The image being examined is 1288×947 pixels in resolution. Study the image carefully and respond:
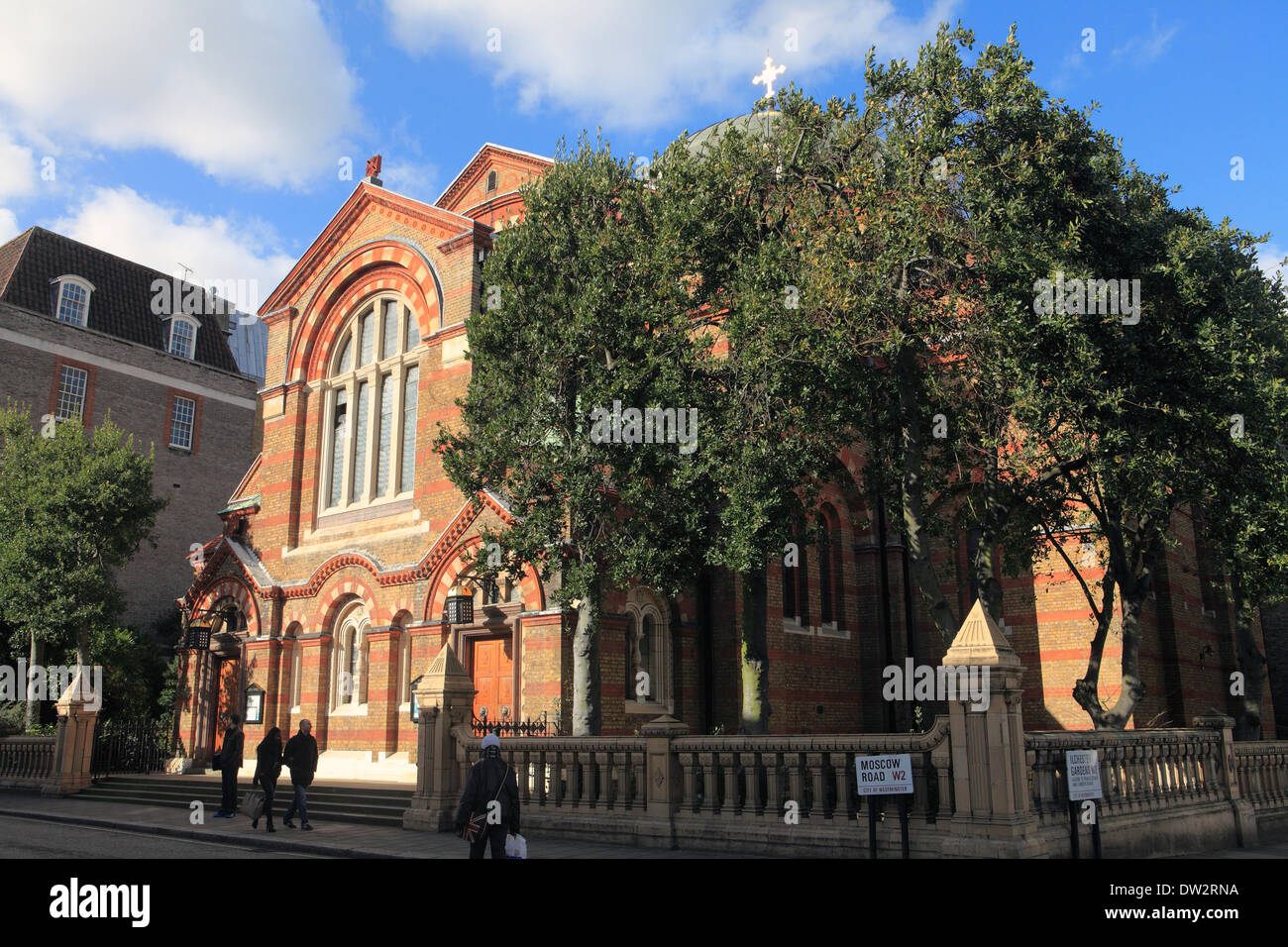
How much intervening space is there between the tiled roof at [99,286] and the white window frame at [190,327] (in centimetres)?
18

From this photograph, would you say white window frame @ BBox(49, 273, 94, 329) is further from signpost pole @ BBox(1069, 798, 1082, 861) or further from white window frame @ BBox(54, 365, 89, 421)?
signpost pole @ BBox(1069, 798, 1082, 861)

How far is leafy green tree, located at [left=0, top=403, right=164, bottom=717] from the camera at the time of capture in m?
23.9

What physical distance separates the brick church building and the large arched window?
0.19ft

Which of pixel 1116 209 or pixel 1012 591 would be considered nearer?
pixel 1116 209

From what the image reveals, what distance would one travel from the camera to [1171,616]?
2359cm

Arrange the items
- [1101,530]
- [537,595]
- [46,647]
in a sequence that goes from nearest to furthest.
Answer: [1101,530] → [537,595] → [46,647]

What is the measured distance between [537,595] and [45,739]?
13.3 metres

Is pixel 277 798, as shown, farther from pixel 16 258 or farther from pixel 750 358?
pixel 16 258

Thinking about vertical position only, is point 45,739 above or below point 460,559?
below

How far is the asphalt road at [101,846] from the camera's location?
39.8 feet

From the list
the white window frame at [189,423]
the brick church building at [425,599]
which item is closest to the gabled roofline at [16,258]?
the white window frame at [189,423]

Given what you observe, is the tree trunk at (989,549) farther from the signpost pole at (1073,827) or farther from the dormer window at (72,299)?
the dormer window at (72,299)
